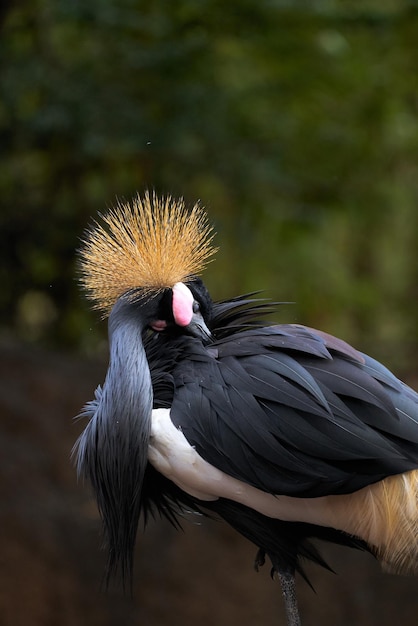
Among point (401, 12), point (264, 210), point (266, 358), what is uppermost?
point (401, 12)

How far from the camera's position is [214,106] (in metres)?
4.24

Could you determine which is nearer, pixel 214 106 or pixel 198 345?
pixel 198 345

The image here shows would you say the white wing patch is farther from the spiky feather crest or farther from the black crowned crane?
the spiky feather crest

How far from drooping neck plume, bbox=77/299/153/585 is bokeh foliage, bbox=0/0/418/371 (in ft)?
6.49

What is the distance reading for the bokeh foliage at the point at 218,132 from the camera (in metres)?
4.03

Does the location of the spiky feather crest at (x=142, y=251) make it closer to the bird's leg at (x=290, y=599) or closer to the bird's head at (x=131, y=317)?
the bird's head at (x=131, y=317)

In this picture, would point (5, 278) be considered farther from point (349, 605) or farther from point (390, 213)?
point (349, 605)

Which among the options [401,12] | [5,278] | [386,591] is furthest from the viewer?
[5,278]

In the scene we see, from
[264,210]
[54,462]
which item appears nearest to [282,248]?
[264,210]

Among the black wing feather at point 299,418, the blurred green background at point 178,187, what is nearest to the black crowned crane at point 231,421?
the black wing feather at point 299,418

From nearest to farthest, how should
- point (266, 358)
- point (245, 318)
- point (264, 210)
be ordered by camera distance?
1. point (266, 358)
2. point (245, 318)
3. point (264, 210)

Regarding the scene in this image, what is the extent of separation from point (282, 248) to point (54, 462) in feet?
4.76

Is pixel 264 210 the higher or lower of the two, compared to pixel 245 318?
higher

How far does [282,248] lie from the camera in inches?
178
